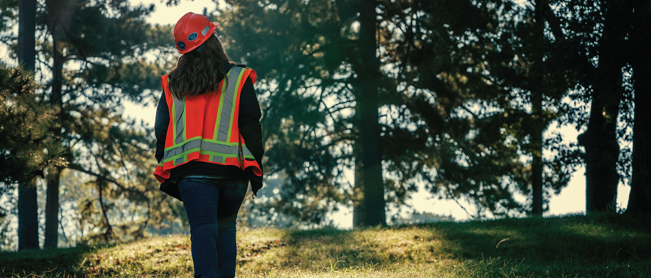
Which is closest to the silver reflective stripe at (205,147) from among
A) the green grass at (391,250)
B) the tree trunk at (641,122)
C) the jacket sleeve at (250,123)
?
the jacket sleeve at (250,123)

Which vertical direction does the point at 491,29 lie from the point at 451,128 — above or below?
above

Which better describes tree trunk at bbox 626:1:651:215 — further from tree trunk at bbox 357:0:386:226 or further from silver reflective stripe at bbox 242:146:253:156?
silver reflective stripe at bbox 242:146:253:156

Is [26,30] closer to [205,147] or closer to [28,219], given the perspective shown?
[28,219]

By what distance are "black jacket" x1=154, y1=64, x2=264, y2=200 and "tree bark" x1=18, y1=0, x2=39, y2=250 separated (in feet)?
31.2

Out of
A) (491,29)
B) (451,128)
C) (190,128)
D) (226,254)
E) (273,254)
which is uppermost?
(491,29)

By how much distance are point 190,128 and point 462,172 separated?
1319cm

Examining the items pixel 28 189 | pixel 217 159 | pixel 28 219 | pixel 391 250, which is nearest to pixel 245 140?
pixel 217 159

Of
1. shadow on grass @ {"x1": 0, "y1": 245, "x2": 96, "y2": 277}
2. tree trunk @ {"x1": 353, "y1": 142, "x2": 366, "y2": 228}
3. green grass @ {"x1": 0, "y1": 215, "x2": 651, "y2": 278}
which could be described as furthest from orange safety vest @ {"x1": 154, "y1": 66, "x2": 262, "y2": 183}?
tree trunk @ {"x1": 353, "y1": 142, "x2": 366, "y2": 228}

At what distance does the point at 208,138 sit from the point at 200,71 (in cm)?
45

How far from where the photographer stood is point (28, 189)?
458 inches

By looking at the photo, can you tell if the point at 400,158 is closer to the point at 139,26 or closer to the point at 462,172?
the point at 462,172

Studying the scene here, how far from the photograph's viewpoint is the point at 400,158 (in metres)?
15.5

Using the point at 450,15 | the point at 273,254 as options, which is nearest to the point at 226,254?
the point at 273,254

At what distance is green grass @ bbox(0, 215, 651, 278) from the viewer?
6.57 m
